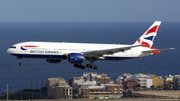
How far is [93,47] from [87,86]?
72.0 meters

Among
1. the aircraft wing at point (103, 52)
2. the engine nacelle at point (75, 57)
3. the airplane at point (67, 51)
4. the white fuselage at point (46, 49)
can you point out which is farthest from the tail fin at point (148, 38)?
the engine nacelle at point (75, 57)

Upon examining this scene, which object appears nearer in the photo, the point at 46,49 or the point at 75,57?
the point at 46,49

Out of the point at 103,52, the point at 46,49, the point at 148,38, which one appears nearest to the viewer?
the point at 46,49

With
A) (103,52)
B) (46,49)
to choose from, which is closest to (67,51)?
(46,49)

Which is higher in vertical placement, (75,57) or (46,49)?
(46,49)

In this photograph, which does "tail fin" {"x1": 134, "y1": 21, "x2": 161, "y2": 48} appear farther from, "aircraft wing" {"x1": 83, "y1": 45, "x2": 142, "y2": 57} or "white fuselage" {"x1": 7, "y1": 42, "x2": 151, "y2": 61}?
"white fuselage" {"x1": 7, "y1": 42, "x2": 151, "y2": 61}

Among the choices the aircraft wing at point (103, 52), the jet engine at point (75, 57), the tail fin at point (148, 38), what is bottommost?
the jet engine at point (75, 57)

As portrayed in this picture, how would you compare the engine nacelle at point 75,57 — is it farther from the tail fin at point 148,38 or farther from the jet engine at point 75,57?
the tail fin at point 148,38

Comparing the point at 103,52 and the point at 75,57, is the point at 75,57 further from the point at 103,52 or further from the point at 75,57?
the point at 103,52

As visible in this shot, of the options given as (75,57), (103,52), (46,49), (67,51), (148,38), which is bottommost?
(75,57)

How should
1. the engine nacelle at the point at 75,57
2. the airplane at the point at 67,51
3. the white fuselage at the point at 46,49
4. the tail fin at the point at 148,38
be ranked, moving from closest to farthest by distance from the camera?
the white fuselage at the point at 46,49 < the airplane at the point at 67,51 < the engine nacelle at the point at 75,57 < the tail fin at the point at 148,38

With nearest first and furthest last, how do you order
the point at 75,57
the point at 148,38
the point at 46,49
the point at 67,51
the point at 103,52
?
the point at 46,49 < the point at 75,57 < the point at 67,51 < the point at 103,52 < the point at 148,38

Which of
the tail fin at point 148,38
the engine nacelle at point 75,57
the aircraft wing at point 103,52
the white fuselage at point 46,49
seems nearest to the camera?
the white fuselage at point 46,49

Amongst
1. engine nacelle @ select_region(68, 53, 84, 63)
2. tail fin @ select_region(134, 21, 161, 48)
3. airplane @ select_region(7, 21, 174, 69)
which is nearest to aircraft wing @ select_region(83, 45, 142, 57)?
airplane @ select_region(7, 21, 174, 69)
